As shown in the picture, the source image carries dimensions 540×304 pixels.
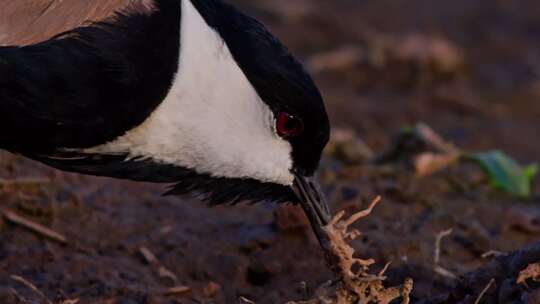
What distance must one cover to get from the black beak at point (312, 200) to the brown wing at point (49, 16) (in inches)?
33.9

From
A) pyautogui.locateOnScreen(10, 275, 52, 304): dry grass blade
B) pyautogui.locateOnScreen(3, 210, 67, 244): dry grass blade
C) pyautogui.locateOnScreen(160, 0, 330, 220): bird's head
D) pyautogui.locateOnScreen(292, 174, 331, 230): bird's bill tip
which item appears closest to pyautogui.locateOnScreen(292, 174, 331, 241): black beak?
pyautogui.locateOnScreen(292, 174, 331, 230): bird's bill tip

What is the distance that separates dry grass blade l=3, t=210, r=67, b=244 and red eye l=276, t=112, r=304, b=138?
49.6 inches

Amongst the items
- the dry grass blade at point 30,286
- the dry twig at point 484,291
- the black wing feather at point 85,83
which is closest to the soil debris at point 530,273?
the dry twig at point 484,291

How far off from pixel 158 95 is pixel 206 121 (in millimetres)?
204

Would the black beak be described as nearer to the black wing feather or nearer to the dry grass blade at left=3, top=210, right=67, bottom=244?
the black wing feather

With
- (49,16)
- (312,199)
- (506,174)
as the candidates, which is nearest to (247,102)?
(312,199)

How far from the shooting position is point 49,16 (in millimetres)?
3953

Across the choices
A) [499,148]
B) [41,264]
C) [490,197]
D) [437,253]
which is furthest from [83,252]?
[499,148]

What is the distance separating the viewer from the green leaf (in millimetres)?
6027

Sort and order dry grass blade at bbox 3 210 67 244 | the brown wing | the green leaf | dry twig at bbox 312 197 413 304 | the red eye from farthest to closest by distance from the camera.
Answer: the green leaf < dry grass blade at bbox 3 210 67 244 < the red eye < the brown wing < dry twig at bbox 312 197 413 304

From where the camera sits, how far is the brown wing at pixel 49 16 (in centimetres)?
392

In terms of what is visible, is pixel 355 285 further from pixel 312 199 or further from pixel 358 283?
pixel 312 199

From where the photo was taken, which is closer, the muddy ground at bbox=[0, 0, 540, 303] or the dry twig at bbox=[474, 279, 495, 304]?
the dry twig at bbox=[474, 279, 495, 304]

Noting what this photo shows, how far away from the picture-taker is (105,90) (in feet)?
12.5
